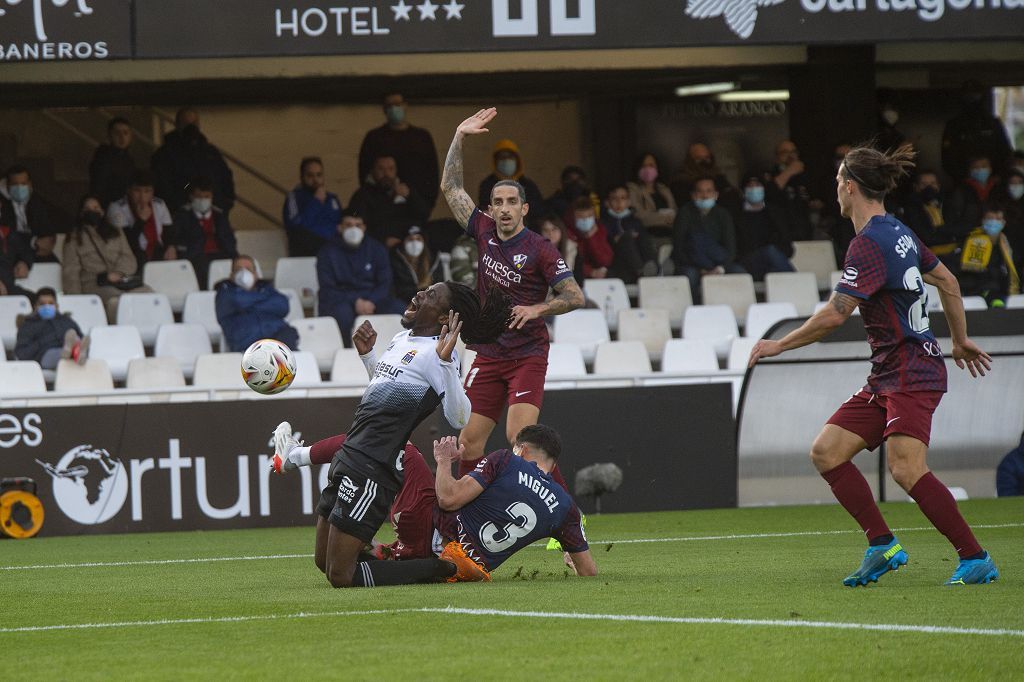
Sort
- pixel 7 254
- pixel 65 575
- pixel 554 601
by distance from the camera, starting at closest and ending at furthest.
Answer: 1. pixel 554 601
2. pixel 65 575
3. pixel 7 254

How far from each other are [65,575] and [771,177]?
1180 centimetres

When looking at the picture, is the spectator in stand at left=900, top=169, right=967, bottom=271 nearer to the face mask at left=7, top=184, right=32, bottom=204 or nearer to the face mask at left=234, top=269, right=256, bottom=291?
the face mask at left=234, top=269, right=256, bottom=291

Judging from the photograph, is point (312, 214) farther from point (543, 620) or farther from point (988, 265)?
point (543, 620)

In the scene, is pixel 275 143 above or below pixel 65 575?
above

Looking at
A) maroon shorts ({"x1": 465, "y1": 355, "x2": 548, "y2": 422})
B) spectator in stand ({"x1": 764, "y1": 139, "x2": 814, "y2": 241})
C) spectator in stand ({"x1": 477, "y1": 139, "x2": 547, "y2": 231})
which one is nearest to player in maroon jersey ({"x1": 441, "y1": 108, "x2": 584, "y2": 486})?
maroon shorts ({"x1": 465, "y1": 355, "x2": 548, "y2": 422})

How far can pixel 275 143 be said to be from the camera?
2158cm

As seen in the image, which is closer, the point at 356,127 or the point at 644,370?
the point at 644,370

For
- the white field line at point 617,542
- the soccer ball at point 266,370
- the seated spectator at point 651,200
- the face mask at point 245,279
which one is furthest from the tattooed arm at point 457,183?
the seated spectator at point 651,200

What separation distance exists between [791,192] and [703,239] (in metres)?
1.65

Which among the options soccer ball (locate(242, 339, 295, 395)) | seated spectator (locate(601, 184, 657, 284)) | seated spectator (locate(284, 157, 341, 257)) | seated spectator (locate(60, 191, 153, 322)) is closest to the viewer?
soccer ball (locate(242, 339, 295, 395))

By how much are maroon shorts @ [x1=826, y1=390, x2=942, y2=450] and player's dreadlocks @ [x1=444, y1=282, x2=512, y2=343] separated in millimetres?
1902

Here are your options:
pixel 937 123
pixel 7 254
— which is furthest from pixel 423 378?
pixel 937 123

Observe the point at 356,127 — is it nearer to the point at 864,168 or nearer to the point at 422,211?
the point at 422,211

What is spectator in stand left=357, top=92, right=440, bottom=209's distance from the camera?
59.6 feet
